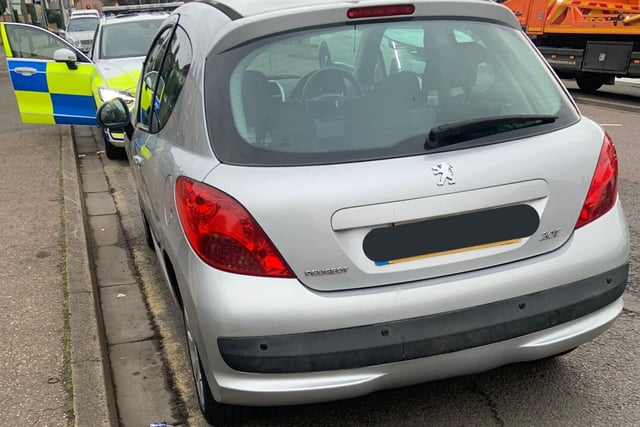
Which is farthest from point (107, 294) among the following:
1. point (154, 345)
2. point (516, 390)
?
point (516, 390)

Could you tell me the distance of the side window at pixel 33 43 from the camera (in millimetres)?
7473

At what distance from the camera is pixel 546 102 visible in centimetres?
246

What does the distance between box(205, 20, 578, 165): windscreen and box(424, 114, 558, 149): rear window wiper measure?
12 mm

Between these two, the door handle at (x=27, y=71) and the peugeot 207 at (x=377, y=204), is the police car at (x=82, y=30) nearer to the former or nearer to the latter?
the door handle at (x=27, y=71)

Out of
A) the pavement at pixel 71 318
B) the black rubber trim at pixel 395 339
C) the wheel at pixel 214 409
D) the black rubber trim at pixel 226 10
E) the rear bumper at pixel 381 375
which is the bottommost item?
the pavement at pixel 71 318

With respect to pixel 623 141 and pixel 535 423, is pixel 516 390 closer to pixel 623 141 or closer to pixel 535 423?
pixel 535 423

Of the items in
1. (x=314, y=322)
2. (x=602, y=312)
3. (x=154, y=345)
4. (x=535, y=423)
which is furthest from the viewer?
(x=154, y=345)

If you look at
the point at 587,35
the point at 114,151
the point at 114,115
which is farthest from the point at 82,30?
the point at 114,115

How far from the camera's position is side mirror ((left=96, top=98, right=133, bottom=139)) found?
392cm

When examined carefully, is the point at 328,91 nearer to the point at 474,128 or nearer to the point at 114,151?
the point at 474,128

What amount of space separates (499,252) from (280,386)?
89cm

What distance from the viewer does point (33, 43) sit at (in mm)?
7598

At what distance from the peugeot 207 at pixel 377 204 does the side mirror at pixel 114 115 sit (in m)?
1.53

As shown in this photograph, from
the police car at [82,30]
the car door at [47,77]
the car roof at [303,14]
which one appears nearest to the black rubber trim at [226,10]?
the car roof at [303,14]
